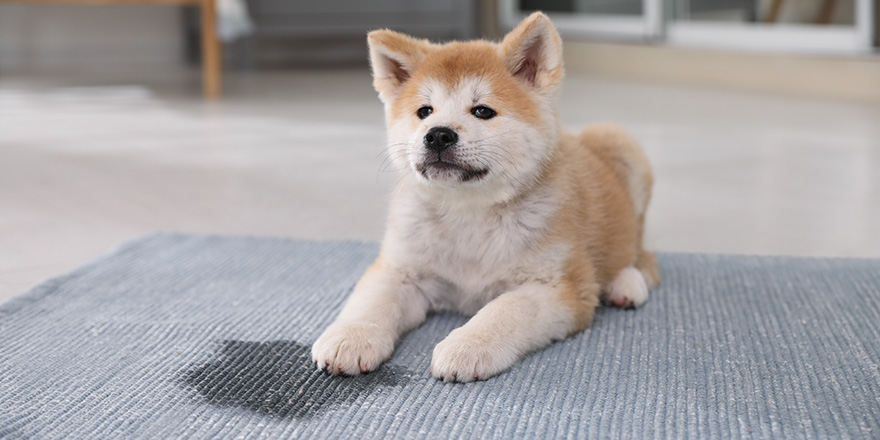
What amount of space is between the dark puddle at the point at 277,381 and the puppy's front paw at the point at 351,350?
0.05 feet

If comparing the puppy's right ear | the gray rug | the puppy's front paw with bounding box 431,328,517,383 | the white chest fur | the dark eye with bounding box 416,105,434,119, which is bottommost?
the gray rug

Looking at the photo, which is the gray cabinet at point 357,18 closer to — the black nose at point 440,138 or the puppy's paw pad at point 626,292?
the puppy's paw pad at point 626,292

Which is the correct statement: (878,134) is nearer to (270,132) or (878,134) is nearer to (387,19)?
A: (270,132)

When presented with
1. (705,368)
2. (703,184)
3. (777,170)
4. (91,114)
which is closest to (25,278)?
(705,368)

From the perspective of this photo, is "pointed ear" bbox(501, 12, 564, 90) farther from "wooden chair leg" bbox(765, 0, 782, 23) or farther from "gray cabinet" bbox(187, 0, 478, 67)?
"gray cabinet" bbox(187, 0, 478, 67)

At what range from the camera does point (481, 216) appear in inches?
68.8

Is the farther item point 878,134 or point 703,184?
point 878,134

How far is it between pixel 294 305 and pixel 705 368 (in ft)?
2.83

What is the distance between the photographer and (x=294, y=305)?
1.94 meters

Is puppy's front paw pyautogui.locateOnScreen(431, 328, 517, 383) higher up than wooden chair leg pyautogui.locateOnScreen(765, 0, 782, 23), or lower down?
lower down

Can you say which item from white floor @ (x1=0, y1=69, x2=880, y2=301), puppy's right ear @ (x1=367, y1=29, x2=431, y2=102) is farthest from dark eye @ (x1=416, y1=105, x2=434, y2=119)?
white floor @ (x1=0, y1=69, x2=880, y2=301)

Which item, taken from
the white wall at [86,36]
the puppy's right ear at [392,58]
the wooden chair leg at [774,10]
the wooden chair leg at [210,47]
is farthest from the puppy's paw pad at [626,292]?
the white wall at [86,36]

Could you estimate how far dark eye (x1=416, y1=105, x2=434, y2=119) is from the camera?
5.59 feet

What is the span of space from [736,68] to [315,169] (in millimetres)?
3539
